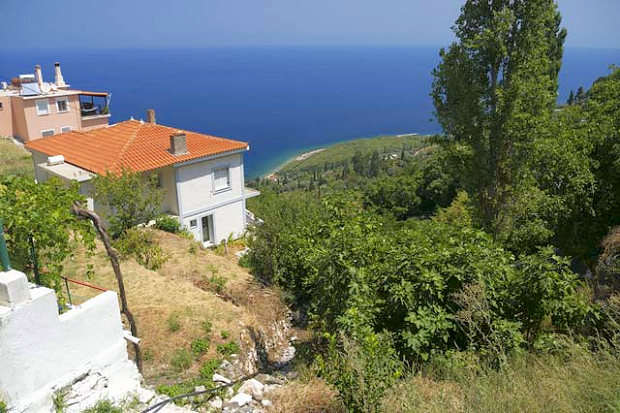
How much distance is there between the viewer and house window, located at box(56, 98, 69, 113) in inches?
1473

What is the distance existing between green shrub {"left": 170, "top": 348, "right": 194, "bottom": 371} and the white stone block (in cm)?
458

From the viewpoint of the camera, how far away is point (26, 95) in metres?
36.4

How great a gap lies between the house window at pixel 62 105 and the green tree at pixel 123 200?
84.8 feet

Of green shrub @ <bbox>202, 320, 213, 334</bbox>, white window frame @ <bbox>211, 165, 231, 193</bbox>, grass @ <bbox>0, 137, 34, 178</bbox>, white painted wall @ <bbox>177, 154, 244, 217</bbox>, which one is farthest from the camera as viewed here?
grass @ <bbox>0, 137, 34, 178</bbox>

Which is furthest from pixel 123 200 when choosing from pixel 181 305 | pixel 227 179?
pixel 227 179

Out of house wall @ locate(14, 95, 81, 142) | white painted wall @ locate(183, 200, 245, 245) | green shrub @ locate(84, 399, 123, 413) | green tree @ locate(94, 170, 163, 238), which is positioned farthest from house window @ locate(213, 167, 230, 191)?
house wall @ locate(14, 95, 81, 142)

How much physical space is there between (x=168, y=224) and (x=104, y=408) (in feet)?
50.9

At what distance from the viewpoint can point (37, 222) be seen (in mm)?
5863

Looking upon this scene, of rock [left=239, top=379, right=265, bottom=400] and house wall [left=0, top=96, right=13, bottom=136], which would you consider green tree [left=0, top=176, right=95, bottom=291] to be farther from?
house wall [left=0, top=96, right=13, bottom=136]

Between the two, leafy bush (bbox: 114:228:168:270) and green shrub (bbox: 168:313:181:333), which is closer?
A: green shrub (bbox: 168:313:181:333)

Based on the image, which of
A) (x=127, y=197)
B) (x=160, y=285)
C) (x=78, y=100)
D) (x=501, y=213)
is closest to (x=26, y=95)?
(x=78, y=100)

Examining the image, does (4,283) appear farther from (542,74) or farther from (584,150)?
(584,150)

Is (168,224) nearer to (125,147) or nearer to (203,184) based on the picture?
(203,184)

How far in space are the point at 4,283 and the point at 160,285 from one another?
8.09 m
